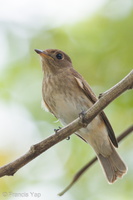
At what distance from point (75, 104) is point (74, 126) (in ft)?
5.35

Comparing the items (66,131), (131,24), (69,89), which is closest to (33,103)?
(69,89)

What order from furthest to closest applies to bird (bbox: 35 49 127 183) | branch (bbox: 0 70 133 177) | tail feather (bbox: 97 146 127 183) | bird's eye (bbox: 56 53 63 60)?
bird's eye (bbox: 56 53 63 60), tail feather (bbox: 97 146 127 183), bird (bbox: 35 49 127 183), branch (bbox: 0 70 133 177)

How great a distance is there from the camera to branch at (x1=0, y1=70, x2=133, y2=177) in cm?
254

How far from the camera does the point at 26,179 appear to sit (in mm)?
5414

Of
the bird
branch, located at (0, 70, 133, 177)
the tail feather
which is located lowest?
the tail feather

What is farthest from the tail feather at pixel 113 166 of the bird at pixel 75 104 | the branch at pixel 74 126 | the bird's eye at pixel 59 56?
the branch at pixel 74 126

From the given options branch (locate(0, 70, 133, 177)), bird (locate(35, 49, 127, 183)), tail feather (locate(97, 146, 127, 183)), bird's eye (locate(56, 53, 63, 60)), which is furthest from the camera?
bird's eye (locate(56, 53, 63, 60))

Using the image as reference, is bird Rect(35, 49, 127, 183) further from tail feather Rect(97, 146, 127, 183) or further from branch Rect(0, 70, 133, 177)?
branch Rect(0, 70, 133, 177)

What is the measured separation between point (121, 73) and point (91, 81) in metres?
0.41

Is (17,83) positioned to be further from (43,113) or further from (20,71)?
(43,113)


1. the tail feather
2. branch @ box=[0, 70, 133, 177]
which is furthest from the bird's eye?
branch @ box=[0, 70, 133, 177]

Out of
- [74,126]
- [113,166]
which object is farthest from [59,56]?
[74,126]

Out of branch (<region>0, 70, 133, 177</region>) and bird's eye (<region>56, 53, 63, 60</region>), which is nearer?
branch (<region>0, 70, 133, 177</region>)

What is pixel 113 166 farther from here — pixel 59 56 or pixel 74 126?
pixel 74 126
